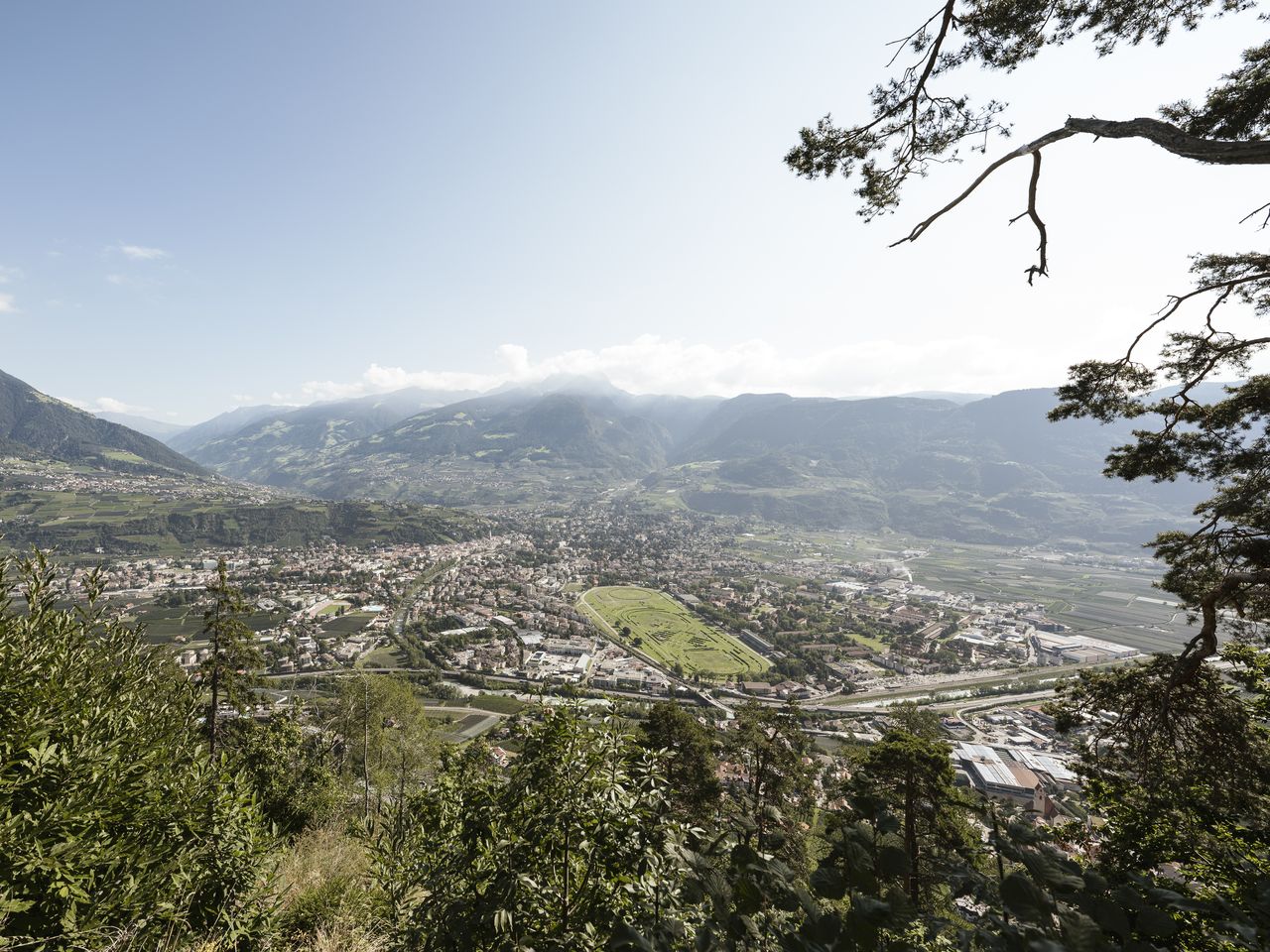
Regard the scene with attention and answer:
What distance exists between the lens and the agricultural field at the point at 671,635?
176 ft

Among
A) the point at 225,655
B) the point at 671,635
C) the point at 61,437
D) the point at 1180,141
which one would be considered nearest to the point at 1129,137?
the point at 1180,141

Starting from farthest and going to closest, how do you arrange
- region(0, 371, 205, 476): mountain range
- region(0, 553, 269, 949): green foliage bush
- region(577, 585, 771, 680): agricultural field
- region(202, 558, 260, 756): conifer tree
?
region(0, 371, 205, 476): mountain range, region(577, 585, 771, 680): agricultural field, region(202, 558, 260, 756): conifer tree, region(0, 553, 269, 949): green foliage bush

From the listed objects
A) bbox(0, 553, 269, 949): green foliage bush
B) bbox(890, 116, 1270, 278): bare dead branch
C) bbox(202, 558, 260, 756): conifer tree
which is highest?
bbox(890, 116, 1270, 278): bare dead branch

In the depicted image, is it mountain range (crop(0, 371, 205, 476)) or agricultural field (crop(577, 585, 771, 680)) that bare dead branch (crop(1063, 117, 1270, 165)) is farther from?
mountain range (crop(0, 371, 205, 476))

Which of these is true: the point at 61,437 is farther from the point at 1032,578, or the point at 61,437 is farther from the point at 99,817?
the point at 1032,578

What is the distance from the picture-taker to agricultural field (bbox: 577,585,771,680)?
53.8m

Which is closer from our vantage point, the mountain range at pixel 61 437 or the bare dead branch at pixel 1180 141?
the bare dead branch at pixel 1180 141

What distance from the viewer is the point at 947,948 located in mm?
2037

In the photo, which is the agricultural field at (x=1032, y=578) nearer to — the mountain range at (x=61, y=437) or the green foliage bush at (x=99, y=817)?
the green foliage bush at (x=99, y=817)

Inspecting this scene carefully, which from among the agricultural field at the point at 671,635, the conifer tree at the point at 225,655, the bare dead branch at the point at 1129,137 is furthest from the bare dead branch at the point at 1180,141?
the agricultural field at the point at 671,635

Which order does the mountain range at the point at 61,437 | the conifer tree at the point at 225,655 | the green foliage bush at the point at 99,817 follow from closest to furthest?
the green foliage bush at the point at 99,817, the conifer tree at the point at 225,655, the mountain range at the point at 61,437

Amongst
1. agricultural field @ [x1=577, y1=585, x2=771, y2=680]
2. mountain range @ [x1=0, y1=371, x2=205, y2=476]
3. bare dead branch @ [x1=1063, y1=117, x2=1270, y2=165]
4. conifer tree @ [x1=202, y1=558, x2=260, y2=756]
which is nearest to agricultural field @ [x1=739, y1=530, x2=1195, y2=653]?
agricultural field @ [x1=577, y1=585, x2=771, y2=680]

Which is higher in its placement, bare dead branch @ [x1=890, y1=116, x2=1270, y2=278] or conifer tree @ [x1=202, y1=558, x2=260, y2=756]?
bare dead branch @ [x1=890, y1=116, x2=1270, y2=278]

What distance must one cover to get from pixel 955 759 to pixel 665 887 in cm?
4210
